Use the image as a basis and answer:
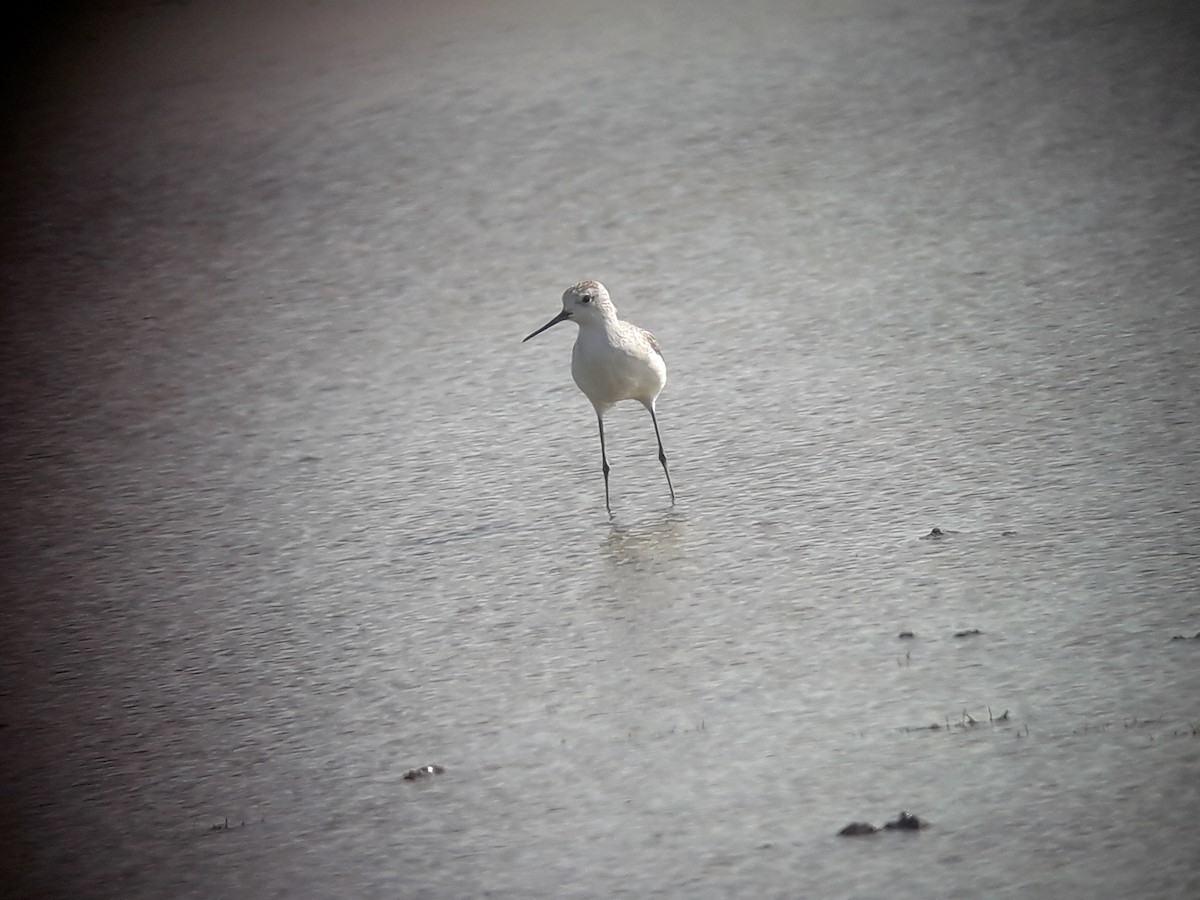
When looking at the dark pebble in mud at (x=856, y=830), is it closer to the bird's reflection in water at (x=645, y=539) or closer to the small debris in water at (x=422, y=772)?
the small debris in water at (x=422, y=772)

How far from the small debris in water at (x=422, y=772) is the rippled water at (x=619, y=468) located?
37 mm

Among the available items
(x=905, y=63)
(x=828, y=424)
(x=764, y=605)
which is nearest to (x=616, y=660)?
(x=764, y=605)

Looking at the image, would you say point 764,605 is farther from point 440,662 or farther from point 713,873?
point 713,873

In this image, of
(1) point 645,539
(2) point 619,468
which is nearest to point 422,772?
(1) point 645,539

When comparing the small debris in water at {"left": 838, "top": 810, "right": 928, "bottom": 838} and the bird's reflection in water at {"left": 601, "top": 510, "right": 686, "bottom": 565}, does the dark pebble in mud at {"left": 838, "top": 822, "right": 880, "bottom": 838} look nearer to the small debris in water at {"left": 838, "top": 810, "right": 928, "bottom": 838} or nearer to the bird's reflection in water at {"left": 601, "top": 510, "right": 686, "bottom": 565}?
the small debris in water at {"left": 838, "top": 810, "right": 928, "bottom": 838}

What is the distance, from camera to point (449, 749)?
14.2 feet

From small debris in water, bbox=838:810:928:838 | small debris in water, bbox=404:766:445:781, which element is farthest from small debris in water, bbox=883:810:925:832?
small debris in water, bbox=404:766:445:781

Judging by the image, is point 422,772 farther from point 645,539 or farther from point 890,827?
point 645,539

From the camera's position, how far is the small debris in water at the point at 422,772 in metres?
4.17

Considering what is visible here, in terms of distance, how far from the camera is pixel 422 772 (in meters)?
4.18

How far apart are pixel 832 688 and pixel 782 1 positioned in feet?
29.8

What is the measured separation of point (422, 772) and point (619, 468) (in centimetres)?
237

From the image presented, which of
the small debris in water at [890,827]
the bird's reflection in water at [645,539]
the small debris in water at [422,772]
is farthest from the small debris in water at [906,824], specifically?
the bird's reflection in water at [645,539]

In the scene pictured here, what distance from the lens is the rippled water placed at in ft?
12.8
